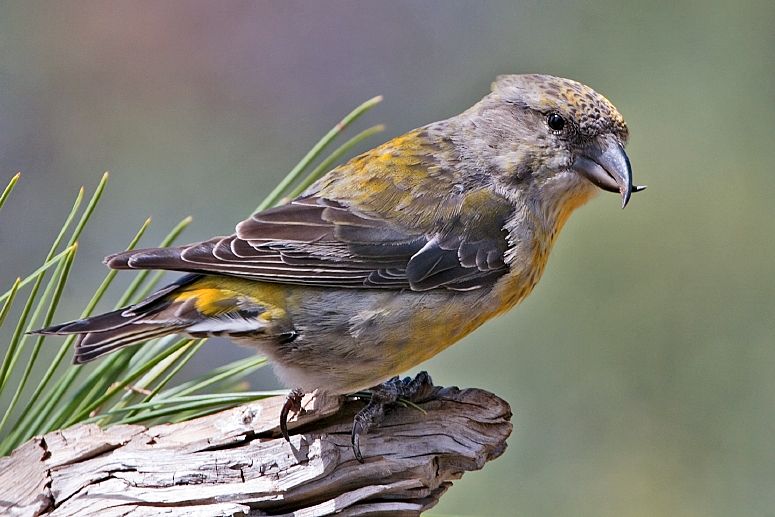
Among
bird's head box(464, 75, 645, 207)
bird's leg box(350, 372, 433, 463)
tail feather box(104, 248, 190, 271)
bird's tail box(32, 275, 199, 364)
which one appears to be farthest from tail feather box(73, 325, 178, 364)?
bird's head box(464, 75, 645, 207)

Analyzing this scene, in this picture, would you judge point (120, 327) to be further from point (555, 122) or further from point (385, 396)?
point (555, 122)

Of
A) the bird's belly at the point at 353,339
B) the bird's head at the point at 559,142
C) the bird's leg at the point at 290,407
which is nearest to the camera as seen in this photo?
the bird's leg at the point at 290,407

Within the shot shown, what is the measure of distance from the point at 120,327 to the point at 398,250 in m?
0.80

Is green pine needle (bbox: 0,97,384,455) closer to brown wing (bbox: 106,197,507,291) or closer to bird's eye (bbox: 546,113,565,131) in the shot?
brown wing (bbox: 106,197,507,291)

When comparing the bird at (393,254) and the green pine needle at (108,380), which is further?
the bird at (393,254)

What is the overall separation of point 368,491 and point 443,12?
4.00m

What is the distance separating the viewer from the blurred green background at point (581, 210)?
12.5 ft

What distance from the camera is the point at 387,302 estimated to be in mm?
2658

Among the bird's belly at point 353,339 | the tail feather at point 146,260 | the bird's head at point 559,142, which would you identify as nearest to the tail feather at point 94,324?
the tail feather at point 146,260

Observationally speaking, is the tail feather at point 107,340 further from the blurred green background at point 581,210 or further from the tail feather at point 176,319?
the blurred green background at point 581,210

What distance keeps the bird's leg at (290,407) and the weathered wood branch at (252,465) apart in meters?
0.03

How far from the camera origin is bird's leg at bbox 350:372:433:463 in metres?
2.51

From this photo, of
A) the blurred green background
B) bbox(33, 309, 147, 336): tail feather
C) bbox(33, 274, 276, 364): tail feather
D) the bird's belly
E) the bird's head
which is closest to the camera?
bbox(33, 309, 147, 336): tail feather

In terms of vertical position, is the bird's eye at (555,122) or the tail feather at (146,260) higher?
the bird's eye at (555,122)
